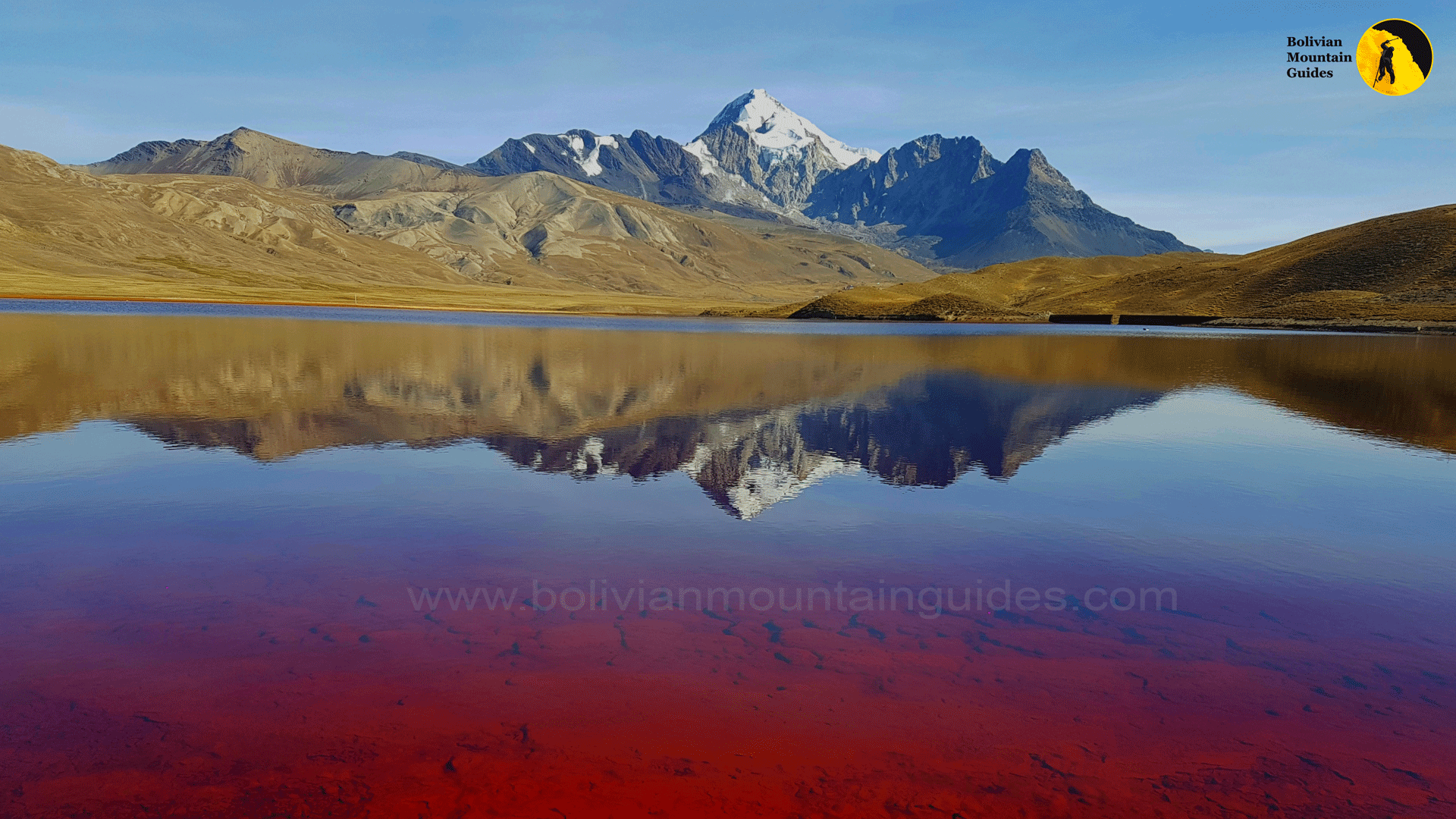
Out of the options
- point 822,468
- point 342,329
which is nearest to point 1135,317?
point 342,329

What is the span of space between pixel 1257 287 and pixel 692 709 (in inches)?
6678

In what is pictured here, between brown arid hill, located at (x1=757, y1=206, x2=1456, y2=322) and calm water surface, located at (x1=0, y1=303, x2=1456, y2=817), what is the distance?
12501 cm

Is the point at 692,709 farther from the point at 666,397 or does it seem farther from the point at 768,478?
the point at 666,397

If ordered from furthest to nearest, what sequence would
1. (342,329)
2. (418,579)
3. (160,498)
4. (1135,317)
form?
(1135,317)
(342,329)
(160,498)
(418,579)

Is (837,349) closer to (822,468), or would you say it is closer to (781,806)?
(822,468)

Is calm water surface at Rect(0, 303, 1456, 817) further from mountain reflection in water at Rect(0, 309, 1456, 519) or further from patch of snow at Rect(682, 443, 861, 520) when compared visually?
mountain reflection in water at Rect(0, 309, 1456, 519)

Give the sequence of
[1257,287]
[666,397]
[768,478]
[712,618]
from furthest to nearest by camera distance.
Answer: [1257,287]
[666,397]
[768,478]
[712,618]

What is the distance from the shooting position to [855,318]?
154m

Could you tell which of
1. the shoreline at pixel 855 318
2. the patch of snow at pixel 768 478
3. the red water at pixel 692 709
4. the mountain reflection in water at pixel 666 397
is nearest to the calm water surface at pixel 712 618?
the red water at pixel 692 709

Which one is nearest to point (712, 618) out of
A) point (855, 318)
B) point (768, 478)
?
point (768, 478)

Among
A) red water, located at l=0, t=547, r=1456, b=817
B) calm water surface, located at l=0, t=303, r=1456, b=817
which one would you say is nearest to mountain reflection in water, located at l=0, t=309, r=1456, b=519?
calm water surface, located at l=0, t=303, r=1456, b=817

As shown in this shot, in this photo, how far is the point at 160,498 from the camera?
51.9ft

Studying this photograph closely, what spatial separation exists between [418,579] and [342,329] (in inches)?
2692

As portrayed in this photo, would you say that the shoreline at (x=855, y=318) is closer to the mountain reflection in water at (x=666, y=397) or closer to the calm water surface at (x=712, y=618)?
the mountain reflection in water at (x=666, y=397)
